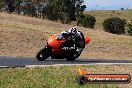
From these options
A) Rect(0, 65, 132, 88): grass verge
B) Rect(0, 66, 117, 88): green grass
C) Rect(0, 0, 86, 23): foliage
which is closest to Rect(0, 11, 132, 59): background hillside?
Rect(0, 65, 132, 88): grass verge

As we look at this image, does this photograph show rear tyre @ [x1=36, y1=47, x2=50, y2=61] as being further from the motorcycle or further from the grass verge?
the grass verge

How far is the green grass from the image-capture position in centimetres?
1240

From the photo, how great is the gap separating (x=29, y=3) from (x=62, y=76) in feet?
246

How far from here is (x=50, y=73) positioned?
1461 centimetres

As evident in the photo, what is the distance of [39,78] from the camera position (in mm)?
13398

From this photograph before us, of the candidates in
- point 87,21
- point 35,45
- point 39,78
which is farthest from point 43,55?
point 87,21

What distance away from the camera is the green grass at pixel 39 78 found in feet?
40.7

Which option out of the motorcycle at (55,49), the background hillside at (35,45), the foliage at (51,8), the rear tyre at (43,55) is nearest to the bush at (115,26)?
the foliage at (51,8)

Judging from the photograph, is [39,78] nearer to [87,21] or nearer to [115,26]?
[87,21]

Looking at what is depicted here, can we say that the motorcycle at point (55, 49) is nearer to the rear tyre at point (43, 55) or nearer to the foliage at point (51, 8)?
the rear tyre at point (43, 55)

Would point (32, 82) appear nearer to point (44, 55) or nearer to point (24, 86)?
point (24, 86)

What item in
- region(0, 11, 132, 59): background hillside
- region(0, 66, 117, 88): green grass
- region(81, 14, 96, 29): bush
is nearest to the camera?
region(0, 66, 117, 88): green grass

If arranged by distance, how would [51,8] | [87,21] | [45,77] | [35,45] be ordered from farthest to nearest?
[87,21] → [51,8] → [35,45] → [45,77]

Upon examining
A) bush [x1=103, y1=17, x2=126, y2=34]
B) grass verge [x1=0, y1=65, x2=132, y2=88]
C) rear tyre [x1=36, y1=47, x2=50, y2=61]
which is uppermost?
grass verge [x1=0, y1=65, x2=132, y2=88]
